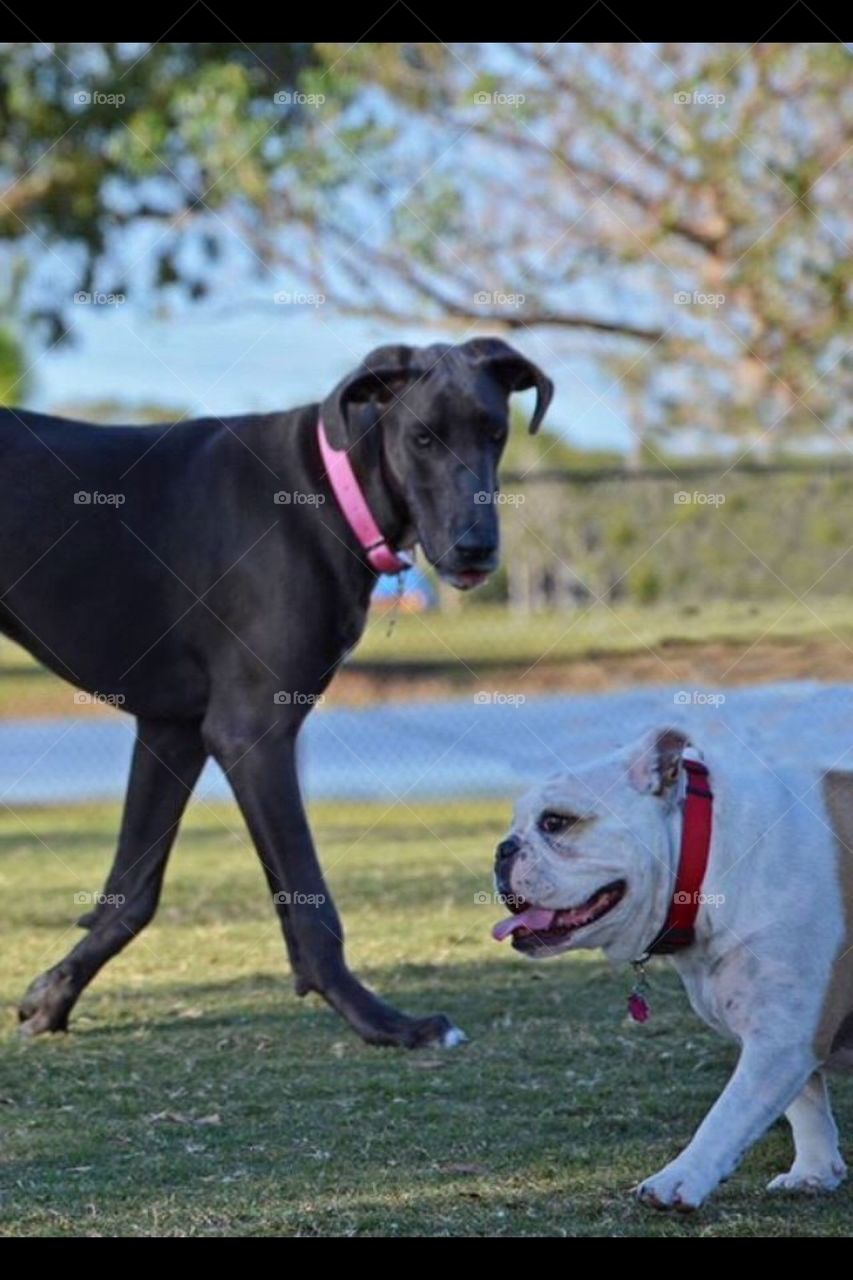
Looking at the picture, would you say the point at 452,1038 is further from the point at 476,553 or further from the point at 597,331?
the point at 597,331

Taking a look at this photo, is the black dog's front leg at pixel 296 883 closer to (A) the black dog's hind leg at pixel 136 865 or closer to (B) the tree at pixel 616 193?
(A) the black dog's hind leg at pixel 136 865

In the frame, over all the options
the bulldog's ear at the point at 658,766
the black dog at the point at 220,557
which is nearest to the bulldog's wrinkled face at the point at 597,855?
the bulldog's ear at the point at 658,766

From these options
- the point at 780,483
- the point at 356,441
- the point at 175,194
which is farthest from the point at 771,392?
the point at 356,441

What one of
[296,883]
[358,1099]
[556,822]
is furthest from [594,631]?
[556,822]

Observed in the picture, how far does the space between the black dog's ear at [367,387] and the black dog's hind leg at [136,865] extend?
3.48ft

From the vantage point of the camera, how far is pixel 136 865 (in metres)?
6.43

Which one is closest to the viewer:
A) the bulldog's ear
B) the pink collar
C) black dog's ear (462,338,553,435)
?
the bulldog's ear

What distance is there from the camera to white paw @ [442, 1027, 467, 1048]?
19.1ft

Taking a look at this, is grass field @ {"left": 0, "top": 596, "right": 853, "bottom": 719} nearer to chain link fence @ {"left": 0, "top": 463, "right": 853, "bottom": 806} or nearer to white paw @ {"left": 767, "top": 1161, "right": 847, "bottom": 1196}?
chain link fence @ {"left": 0, "top": 463, "right": 853, "bottom": 806}

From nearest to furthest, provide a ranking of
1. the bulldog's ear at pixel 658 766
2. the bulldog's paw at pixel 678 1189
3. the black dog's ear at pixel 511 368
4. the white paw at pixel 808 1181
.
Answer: the bulldog's paw at pixel 678 1189, the bulldog's ear at pixel 658 766, the white paw at pixel 808 1181, the black dog's ear at pixel 511 368

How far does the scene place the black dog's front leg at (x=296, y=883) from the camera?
231 inches

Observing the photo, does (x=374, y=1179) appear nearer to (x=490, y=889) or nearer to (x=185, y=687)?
(x=185, y=687)

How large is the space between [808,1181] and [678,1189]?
51 centimetres

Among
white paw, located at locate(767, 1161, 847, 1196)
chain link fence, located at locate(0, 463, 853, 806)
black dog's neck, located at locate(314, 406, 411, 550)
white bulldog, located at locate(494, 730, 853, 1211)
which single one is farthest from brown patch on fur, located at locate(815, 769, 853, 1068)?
chain link fence, located at locate(0, 463, 853, 806)
